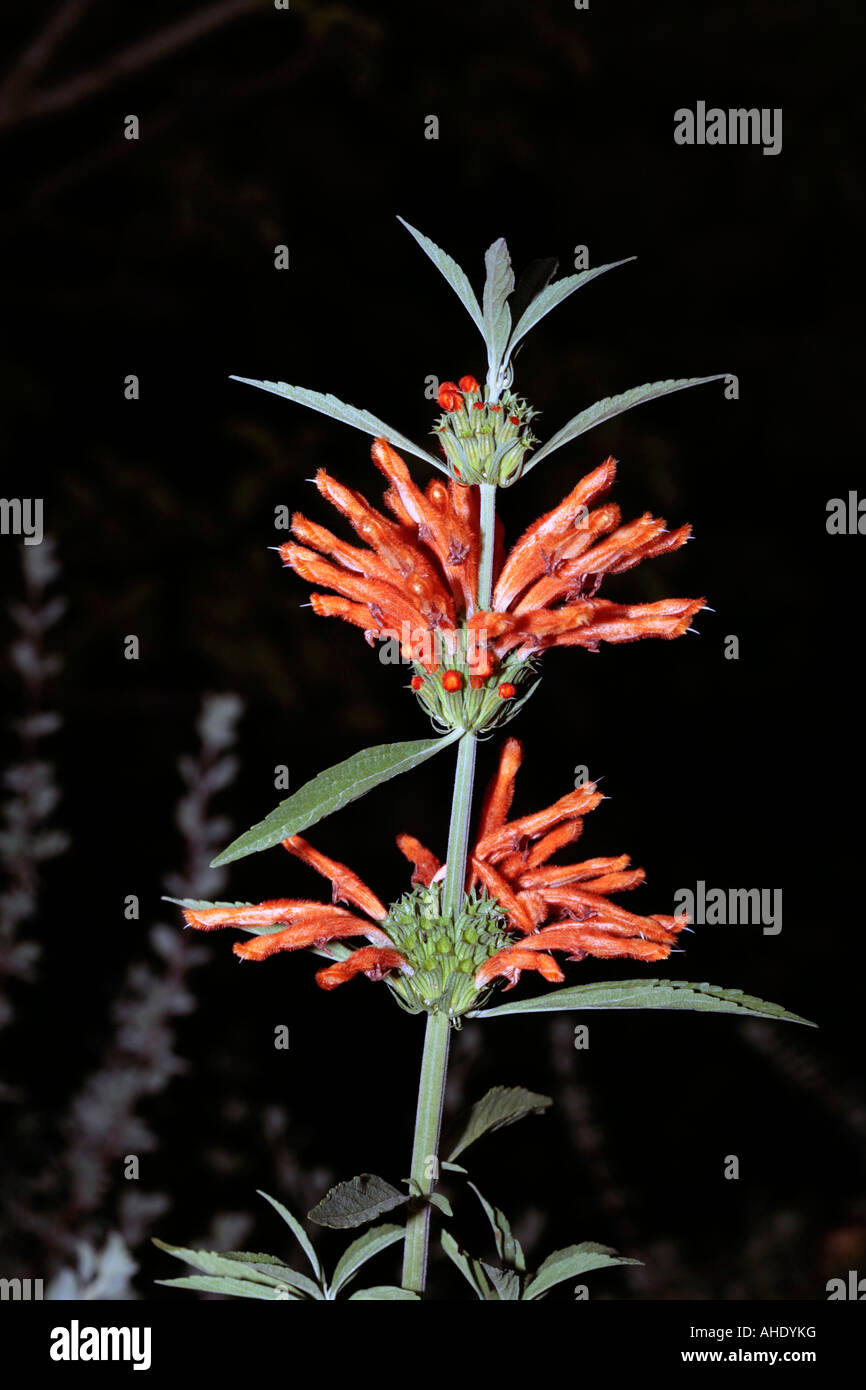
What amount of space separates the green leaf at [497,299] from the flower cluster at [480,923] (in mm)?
239

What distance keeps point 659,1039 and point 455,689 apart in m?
2.05

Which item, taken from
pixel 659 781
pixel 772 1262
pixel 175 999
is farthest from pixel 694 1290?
pixel 659 781

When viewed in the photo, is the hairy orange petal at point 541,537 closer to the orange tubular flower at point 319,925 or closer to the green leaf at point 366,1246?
the orange tubular flower at point 319,925

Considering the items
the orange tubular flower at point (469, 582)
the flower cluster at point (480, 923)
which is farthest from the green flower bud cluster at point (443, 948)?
the orange tubular flower at point (469, 582)

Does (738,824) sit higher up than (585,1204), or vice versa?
(738,824)

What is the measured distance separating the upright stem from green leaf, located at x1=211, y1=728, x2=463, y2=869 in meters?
0.04

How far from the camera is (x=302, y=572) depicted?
A: 2.11 ft

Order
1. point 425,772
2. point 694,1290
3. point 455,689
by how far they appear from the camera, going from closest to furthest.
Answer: point 455,689 → point 694,1290 → point 425,772

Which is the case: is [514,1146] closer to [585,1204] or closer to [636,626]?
[585,1204]

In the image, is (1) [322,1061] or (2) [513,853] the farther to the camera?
(1) [322,1061]

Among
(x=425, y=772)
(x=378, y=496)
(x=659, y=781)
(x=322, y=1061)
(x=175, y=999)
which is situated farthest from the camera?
(x=659, y=781)

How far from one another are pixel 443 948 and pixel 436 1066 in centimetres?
6

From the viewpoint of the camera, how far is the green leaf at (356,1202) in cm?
49

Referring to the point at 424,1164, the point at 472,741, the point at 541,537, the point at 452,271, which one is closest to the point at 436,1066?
the point at 424,1164
